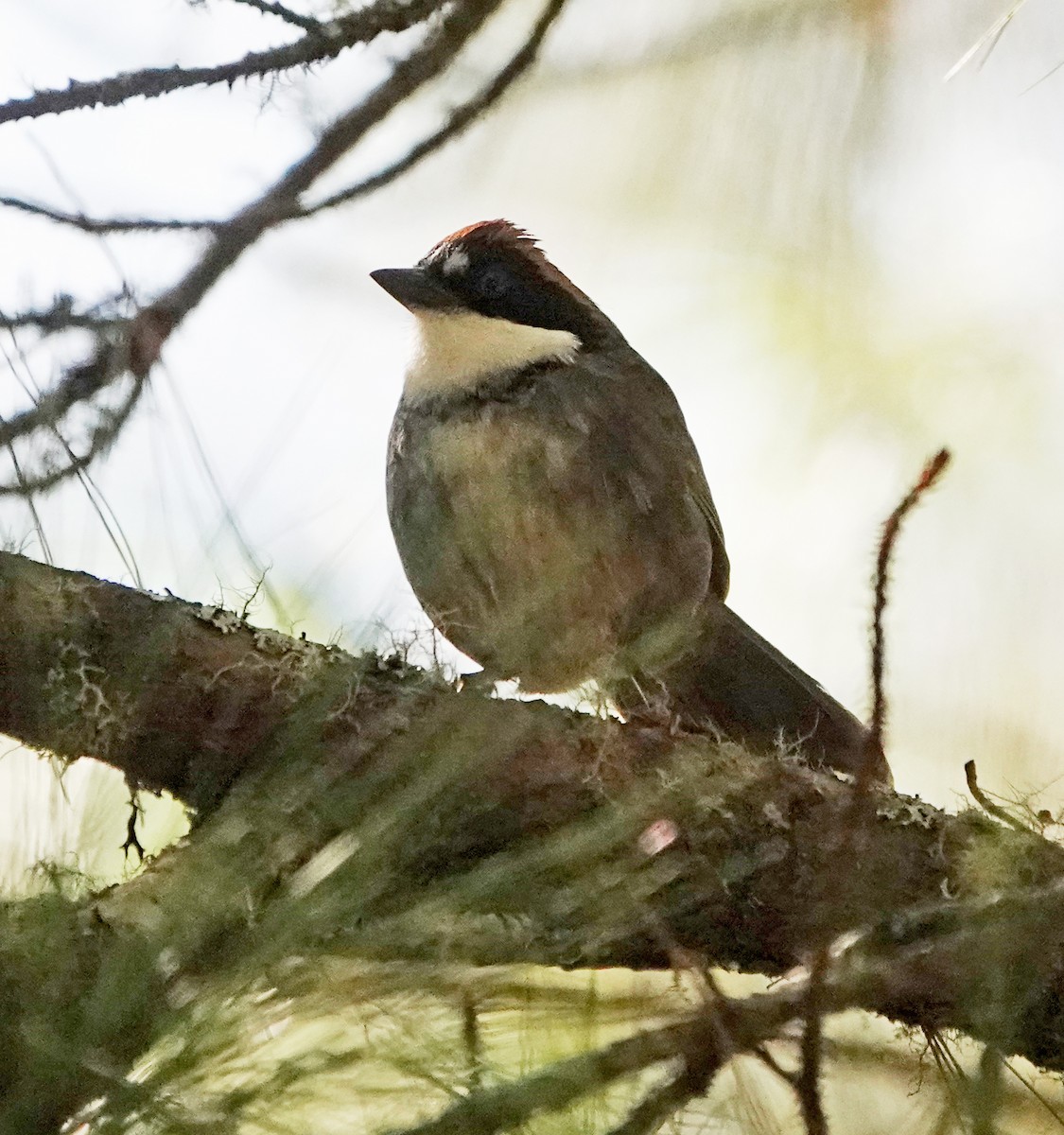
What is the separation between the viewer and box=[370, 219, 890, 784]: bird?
2.09 m

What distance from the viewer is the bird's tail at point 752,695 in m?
2.35

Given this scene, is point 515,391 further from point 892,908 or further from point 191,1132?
point 191,1132

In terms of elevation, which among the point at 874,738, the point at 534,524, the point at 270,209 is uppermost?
the point at 270,209

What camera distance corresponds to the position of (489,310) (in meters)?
2.41

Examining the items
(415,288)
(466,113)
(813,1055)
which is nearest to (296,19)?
(466,113)

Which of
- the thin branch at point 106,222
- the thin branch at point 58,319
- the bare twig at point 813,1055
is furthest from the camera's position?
the thin branch at point 106,222

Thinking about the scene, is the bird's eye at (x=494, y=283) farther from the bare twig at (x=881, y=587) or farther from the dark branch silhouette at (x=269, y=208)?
the bare twig at (x=881, y=587)

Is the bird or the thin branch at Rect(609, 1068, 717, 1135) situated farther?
the bird

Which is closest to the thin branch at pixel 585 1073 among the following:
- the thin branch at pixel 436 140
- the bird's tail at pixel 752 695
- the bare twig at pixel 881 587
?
the bare twig at pixel 881 587

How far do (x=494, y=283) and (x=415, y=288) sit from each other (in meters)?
0.19

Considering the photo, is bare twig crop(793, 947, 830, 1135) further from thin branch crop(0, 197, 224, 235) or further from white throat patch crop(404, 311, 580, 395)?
white throat patch crop(404, 311, 580, 395)

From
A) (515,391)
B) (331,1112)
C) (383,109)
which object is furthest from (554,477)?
(331,1112)

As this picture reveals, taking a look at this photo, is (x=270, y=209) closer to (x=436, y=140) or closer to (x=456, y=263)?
(x=436, y=140)

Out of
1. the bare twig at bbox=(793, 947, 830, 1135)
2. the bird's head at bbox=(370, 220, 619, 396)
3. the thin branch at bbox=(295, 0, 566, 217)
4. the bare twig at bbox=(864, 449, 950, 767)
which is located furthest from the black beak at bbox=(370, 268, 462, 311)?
the bare twig at bbox=(793, 947, 830, 1135)
